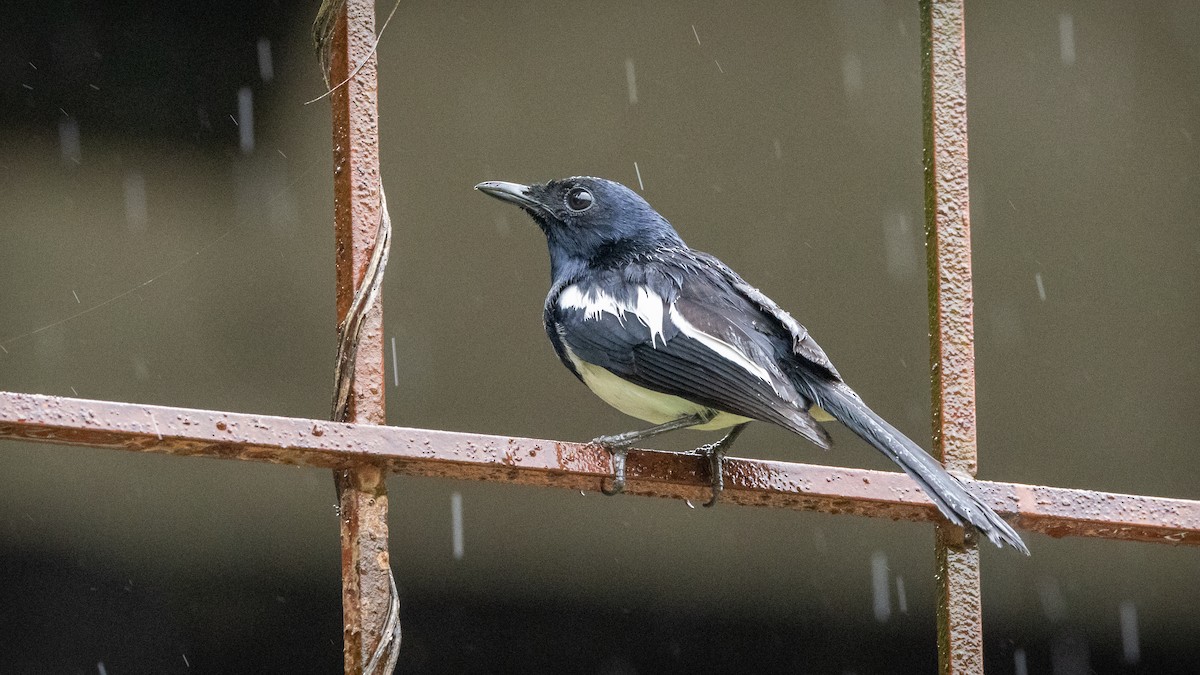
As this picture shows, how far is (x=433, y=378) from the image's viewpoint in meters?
5.76

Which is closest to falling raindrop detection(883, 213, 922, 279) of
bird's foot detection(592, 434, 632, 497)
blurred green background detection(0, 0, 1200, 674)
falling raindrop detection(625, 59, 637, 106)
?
blurred green background detection(0, 0, 1200, 674)

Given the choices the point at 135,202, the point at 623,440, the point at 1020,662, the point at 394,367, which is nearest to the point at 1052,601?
the point at 1020,662

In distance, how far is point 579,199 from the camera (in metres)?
3.48

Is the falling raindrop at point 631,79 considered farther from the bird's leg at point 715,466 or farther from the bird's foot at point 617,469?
the bird's foot at point 617,469

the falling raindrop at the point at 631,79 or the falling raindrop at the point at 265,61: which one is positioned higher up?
the falling raindrop at the point at 265,61

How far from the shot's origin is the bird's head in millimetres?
A: 3404

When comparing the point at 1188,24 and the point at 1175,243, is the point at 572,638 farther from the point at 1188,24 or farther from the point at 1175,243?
the point at 1188,24

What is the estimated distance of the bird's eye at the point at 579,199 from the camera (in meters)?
3.46

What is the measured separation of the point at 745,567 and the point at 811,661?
478 mm

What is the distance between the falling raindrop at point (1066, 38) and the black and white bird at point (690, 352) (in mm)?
2503

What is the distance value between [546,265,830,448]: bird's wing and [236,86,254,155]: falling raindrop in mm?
2593

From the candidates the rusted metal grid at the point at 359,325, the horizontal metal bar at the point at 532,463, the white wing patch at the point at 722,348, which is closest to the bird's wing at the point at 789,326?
the white wing patch at the point at 722,348

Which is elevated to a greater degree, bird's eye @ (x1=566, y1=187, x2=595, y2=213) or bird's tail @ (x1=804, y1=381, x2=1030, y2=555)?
bird's eye @ (x1=566, y1=187, x2=595, y2=213)

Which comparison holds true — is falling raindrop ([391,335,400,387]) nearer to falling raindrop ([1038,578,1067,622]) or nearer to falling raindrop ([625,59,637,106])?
falling raindrop ([625,59,637,106])
